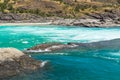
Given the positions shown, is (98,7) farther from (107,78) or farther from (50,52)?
(107,78)

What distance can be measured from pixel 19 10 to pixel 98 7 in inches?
1853

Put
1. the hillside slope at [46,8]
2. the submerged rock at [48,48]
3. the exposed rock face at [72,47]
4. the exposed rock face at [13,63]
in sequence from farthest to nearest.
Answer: the hillside slope at [46,8] < the exposed rock face at [72,47] < the submerged rock at [48,48] < the exposed rock face at [13,63]

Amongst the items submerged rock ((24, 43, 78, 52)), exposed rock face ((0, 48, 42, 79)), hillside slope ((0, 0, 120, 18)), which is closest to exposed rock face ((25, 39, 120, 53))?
submerged rock ((24, 43, 78, 52))

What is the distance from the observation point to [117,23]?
4877 inches

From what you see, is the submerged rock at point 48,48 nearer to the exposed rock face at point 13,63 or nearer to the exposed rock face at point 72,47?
the exposed rock face at point 72,47

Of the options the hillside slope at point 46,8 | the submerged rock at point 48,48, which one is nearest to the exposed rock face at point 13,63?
the submerged rock at point 48,48

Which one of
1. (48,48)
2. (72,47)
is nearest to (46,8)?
(72,47)

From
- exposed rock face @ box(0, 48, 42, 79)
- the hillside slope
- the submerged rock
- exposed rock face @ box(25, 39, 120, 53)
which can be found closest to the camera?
exposed rock face @ box(0, 48, 42, 79)

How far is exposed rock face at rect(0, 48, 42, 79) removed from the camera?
81.8ft

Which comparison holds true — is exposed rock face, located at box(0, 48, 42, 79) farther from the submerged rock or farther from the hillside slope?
the hillside slope

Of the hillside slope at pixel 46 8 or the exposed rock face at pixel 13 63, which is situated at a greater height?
the exposed rock face at pixel 13 63

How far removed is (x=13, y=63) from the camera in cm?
2533

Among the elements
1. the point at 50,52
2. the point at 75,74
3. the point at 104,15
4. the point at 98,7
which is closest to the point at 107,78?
the point at 75,74

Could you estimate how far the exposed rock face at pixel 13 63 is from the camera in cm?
2492
